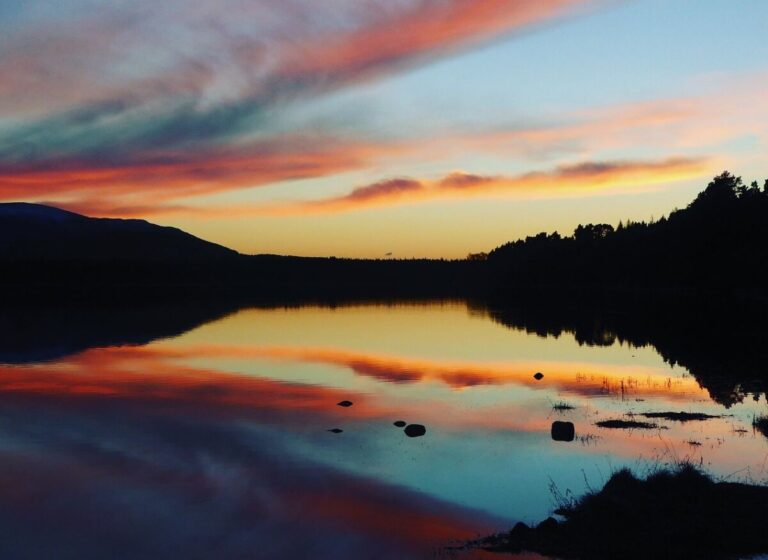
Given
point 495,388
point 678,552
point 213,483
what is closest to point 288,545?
point 213,483

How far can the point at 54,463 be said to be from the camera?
25.5 m

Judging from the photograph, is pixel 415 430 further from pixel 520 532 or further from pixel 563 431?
pixel 520 532

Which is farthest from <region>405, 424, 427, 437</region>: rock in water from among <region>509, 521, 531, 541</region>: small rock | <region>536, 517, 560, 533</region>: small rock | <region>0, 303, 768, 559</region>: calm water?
<region>536, 517, 560, 533</region>: small rock

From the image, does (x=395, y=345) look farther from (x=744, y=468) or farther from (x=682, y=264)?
(x=682, y=264)

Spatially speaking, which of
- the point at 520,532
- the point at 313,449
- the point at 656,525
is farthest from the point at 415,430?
the point at 656,525

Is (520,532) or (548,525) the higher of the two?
(548,525)

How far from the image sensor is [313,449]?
27078mm

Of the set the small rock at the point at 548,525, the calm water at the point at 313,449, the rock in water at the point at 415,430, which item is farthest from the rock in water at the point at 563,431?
the small rock at the point at 548,525

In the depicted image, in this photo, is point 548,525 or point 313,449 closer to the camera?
point 548,525

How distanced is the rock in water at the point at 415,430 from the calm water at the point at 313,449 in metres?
0.33

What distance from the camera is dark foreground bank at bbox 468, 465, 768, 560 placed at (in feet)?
49.4

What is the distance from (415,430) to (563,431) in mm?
5719

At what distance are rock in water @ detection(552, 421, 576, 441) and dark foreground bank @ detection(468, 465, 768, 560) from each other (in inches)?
336

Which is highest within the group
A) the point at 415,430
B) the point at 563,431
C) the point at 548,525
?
the point at 548,525
